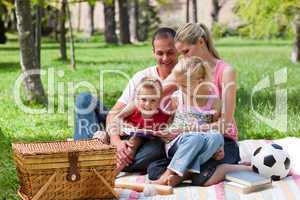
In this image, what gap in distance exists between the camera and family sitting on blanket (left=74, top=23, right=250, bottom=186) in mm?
5160

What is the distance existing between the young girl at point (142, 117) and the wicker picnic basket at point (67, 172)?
0.71 m

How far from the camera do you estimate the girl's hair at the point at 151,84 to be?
5400 millimetres

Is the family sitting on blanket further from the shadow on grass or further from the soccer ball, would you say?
the shadow on grass

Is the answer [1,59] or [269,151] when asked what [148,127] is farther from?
[1,59]

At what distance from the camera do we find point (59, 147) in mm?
5094

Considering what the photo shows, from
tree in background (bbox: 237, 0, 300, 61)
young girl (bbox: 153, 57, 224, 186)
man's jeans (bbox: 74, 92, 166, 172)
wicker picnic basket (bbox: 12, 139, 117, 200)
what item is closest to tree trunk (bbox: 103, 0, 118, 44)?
tree in background (bbox: 237, 0, 300, 61)

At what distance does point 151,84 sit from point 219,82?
1.80ft

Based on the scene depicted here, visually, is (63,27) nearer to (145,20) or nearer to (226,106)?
(226,106)

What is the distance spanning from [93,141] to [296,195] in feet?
5.15

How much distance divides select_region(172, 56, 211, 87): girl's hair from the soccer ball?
2.41ft

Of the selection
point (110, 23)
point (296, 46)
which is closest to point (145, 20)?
point (110, 23)

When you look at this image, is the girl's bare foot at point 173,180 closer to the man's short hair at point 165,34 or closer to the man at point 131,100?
the man at point 131,100

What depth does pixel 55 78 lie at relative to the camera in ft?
46.1

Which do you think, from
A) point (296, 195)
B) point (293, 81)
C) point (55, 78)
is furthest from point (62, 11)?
point (296, 195)
